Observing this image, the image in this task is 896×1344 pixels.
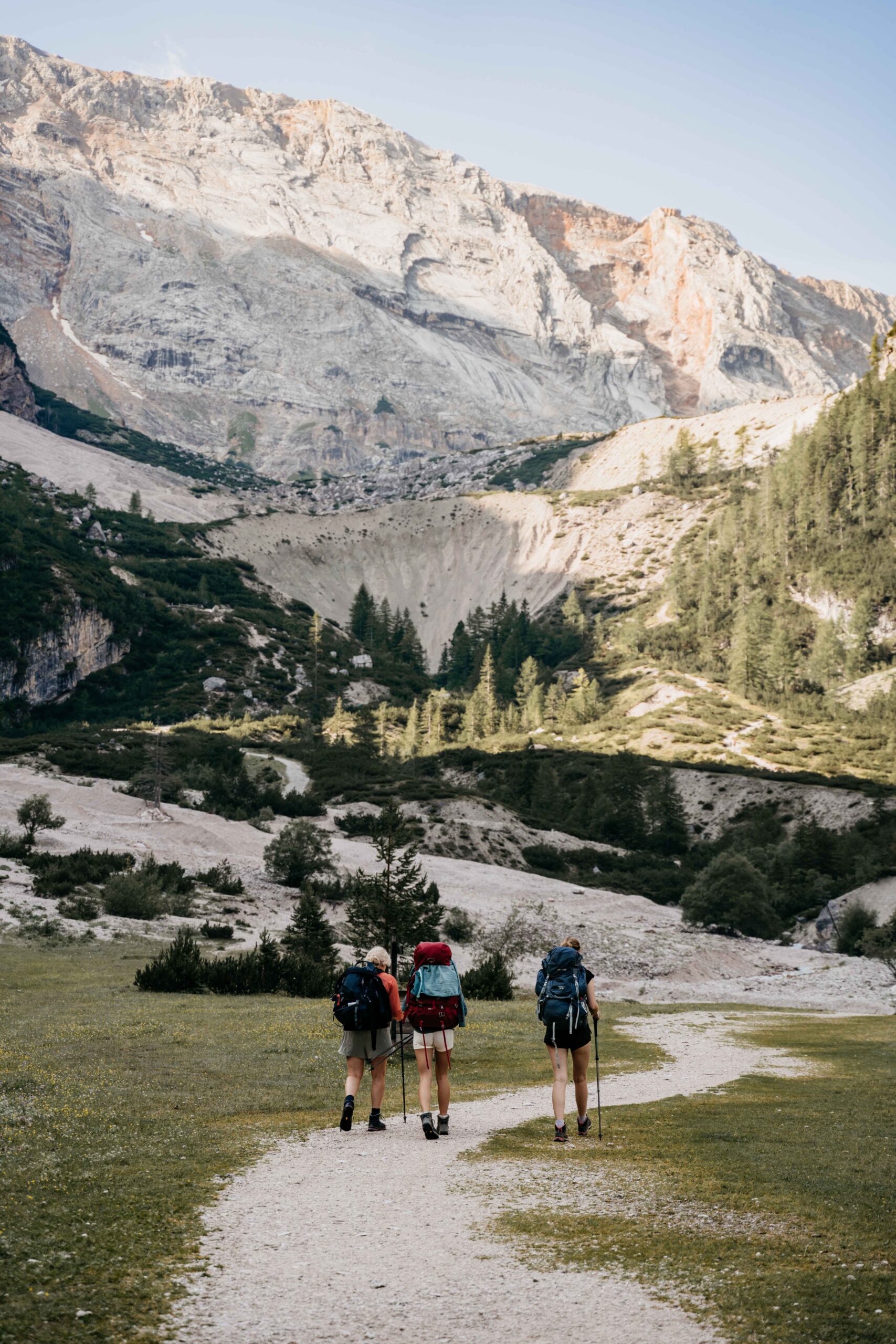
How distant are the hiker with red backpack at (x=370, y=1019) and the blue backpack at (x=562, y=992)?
164cm

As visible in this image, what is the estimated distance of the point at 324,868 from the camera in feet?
152

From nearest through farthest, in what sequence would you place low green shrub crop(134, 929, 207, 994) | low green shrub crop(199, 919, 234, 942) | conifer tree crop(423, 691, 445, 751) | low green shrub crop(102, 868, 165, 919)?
low green shrub crop(134, 929, 207, 994)
low green shrub crop(199, 919, 234, 942)
low green shrub crop(102, 868, 165, 919)
conifer tree crop(423, 691, 445, 751)

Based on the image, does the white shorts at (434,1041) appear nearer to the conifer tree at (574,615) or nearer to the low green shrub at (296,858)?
the low green shrub at (296,858)

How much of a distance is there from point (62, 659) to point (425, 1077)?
109243 millimetres

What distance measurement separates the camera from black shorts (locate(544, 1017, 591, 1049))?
10.9 metres

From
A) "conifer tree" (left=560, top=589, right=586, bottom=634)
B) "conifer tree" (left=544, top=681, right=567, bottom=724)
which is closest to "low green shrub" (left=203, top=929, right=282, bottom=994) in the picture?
"conifer tree" (left=544, top=681, right=567, bottom=724)

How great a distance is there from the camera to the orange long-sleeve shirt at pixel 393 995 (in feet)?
37.2

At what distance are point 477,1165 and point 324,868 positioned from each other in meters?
38.1

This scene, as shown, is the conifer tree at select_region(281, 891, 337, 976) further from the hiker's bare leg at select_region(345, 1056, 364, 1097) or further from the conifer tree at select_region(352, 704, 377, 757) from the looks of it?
the conifer tree at select_region(352, 704, 377, 757)

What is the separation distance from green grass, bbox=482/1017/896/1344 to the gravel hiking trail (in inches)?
14.2

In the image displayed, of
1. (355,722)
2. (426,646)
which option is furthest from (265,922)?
(426,646)

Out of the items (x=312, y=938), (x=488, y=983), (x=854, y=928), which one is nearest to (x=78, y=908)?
(x=312, y=938)

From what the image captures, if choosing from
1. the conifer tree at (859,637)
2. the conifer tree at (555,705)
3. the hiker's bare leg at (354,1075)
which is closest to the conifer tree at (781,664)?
the conifer tree at (859,637)

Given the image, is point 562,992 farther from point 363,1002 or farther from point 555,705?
point 555,705
